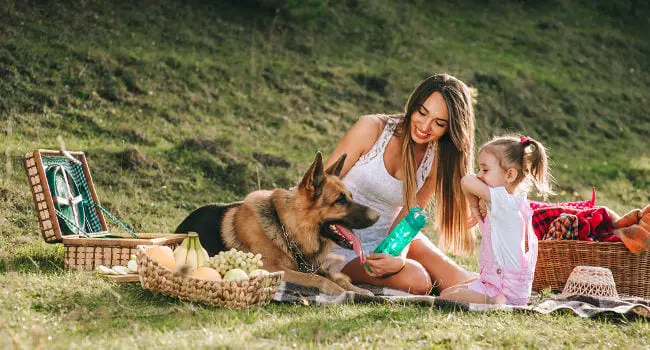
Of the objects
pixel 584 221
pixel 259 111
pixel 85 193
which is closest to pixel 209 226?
pixel 85 193

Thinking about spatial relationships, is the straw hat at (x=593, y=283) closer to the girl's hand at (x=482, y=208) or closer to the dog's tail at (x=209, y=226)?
the girl's hand at (x=482, y=208)

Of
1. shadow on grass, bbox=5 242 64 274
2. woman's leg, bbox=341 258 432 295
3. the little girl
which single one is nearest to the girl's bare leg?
the little girl

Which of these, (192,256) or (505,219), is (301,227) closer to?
(192,256)

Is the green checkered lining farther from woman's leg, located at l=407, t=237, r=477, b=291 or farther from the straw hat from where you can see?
the straw hat

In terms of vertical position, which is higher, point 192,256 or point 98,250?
point 192,256

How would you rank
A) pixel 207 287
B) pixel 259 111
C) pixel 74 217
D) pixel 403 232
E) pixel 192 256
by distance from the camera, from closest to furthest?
pixel 207 287 → pixel 192 256 → pixel 403 232 → pixel 74 217 → pixel 259 111

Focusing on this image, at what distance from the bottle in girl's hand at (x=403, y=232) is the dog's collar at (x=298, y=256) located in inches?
20.4

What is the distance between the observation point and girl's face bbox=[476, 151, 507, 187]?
5035 millimetres

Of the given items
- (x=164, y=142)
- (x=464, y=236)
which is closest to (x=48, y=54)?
(x=164, y=142)

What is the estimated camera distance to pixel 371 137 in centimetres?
602

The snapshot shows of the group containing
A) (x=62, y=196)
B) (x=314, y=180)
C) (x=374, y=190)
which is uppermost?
(x=314, y=180)

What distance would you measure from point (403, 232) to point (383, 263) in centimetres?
28

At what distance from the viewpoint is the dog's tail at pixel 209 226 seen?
17.7ft

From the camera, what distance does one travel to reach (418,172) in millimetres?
5988
